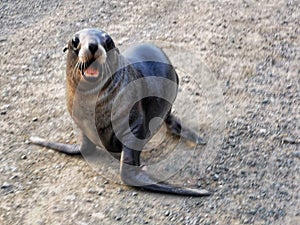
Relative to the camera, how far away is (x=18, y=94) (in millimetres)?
4195

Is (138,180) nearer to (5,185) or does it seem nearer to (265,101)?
(5,185)

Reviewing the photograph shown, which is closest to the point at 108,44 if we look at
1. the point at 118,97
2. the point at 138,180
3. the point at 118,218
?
the point at 118,97

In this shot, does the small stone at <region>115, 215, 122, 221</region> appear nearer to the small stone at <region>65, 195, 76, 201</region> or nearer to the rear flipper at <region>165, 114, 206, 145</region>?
the small stone at <region>65, 195, 76, 201</region>

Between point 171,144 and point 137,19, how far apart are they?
178 cm

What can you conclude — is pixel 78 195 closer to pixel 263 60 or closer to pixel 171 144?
pixel 171 144

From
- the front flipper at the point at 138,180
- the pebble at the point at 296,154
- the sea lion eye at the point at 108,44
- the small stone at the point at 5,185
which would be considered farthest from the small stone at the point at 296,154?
the small stone at the point at 5,185

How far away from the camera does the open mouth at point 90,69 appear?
9.91 ft

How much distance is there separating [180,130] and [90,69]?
0.89 m

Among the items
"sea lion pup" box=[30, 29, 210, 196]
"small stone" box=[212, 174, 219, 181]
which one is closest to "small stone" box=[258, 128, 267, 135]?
"small stone" box=[212, 174, 219, 181]

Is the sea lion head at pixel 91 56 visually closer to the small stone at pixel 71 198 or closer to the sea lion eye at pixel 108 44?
the sea lion eye at pixel 108 44

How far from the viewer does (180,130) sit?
3.75 meters

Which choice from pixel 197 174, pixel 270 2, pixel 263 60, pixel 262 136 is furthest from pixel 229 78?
pixel 270 2

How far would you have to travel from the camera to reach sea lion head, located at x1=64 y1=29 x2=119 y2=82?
2.99 m

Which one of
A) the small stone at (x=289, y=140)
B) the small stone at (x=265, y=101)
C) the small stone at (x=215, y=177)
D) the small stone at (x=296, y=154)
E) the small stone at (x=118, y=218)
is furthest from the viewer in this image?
the small stone at (x=265, y=101)
